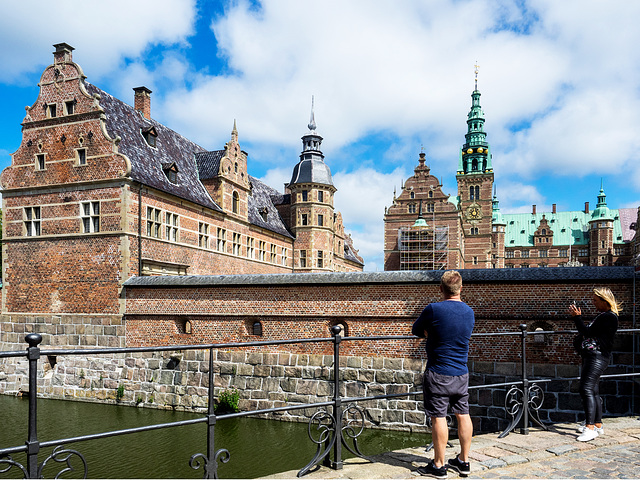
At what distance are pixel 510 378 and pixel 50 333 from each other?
14.5m

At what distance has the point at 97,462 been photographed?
989 cm

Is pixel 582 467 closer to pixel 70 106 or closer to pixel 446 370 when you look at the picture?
pixel 446 370

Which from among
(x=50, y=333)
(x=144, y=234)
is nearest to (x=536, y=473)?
(x=144, y=234)

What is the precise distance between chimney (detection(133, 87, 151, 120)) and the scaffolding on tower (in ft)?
87.1

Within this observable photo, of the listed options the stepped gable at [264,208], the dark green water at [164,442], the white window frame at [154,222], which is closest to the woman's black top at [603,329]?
the dark green water at [164,442]

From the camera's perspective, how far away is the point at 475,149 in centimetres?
6338

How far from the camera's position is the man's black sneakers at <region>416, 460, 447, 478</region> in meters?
3.96

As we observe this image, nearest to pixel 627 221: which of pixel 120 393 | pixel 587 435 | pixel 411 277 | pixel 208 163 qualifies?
pixel 208 163

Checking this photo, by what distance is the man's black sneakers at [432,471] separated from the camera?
13.0 ft

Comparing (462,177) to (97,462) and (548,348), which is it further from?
(97,462)

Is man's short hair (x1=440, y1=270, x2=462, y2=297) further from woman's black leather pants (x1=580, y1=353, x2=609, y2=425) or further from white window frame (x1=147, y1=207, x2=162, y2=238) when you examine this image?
white window frame (x1=147, y1=207, x2=162, y2=238)

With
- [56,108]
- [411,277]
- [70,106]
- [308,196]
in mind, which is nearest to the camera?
[411,277]

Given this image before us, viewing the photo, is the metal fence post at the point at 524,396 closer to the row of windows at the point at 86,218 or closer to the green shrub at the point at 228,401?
the green shrub at the point at 228,401

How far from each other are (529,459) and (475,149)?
62922 mm
